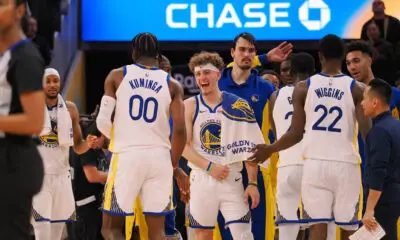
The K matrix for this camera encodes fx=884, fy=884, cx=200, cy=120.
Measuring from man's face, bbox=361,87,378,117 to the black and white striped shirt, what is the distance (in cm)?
347

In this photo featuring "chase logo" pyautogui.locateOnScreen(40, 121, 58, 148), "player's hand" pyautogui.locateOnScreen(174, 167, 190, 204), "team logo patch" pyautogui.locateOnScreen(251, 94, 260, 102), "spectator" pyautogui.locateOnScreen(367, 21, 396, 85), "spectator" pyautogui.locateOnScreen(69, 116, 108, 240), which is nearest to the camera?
"player's hand" pyautogui.locateOnScreen(174, 167, 190, 204)

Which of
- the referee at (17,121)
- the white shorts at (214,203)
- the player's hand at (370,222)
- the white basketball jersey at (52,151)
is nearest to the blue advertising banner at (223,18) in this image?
the white basketball jersey at (52,151)

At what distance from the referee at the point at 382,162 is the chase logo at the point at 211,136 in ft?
4.28

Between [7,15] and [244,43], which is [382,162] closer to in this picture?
[244,43]

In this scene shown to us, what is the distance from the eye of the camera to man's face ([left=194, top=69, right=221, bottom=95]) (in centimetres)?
778

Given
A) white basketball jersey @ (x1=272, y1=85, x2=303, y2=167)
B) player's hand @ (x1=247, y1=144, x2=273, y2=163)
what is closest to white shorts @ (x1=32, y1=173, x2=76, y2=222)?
player's hand @ (x1=247, y1=144, x2=273, y2=163)

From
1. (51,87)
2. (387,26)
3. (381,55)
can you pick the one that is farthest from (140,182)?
(387,26)

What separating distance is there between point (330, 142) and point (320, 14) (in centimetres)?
729

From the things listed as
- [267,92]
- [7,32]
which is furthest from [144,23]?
[7,32]

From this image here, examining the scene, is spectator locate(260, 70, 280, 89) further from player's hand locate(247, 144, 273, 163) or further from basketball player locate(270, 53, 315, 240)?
player's hand locate(247, 144, 273, 163)

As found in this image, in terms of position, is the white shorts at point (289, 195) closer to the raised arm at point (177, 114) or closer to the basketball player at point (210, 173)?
the basketball player at point (210, 173)

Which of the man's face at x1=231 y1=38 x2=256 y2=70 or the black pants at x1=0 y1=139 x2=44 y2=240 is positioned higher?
the man's face at x1=231 y1=38 x2=256 y2=70

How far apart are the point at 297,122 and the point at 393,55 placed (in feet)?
19.9

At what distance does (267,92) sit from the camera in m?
8.59
